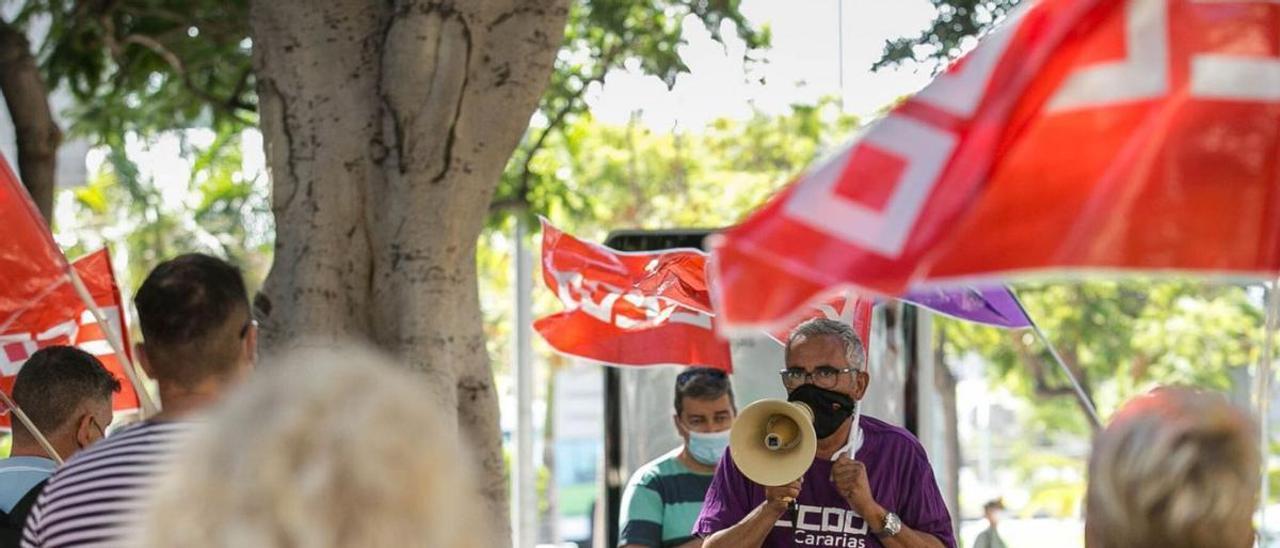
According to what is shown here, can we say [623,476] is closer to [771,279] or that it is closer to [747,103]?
[747,103]

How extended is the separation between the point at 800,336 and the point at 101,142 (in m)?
8.86

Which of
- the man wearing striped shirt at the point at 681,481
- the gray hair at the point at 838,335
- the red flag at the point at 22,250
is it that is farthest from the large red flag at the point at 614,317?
the red flag at the point at 22,250

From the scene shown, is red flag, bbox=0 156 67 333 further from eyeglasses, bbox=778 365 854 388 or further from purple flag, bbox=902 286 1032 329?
purple flag, bbox=902 286 1032 329

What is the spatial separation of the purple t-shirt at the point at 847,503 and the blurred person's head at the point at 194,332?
1863mm

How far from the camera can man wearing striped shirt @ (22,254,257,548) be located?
375cm

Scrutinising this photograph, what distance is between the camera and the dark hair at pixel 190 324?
13.3 feet

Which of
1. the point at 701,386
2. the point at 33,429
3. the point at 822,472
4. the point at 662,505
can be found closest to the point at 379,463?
the point at 822,472

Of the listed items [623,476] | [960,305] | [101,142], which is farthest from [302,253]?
[101,142]

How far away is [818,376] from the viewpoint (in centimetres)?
564

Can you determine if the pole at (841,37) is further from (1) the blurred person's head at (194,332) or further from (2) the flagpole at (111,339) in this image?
(1) the blurred person's head at (194,332)

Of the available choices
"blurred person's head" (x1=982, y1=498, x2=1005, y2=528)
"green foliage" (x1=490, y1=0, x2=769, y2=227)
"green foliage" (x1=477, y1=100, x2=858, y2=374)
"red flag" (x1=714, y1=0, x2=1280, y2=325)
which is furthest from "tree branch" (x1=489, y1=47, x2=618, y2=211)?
"red flag" (x1=714, y1=0, x2=1280, y2=325)

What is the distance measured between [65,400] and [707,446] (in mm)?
2461

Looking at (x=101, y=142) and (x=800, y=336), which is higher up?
(x=101, y=142)

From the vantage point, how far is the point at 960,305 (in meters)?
7.77
